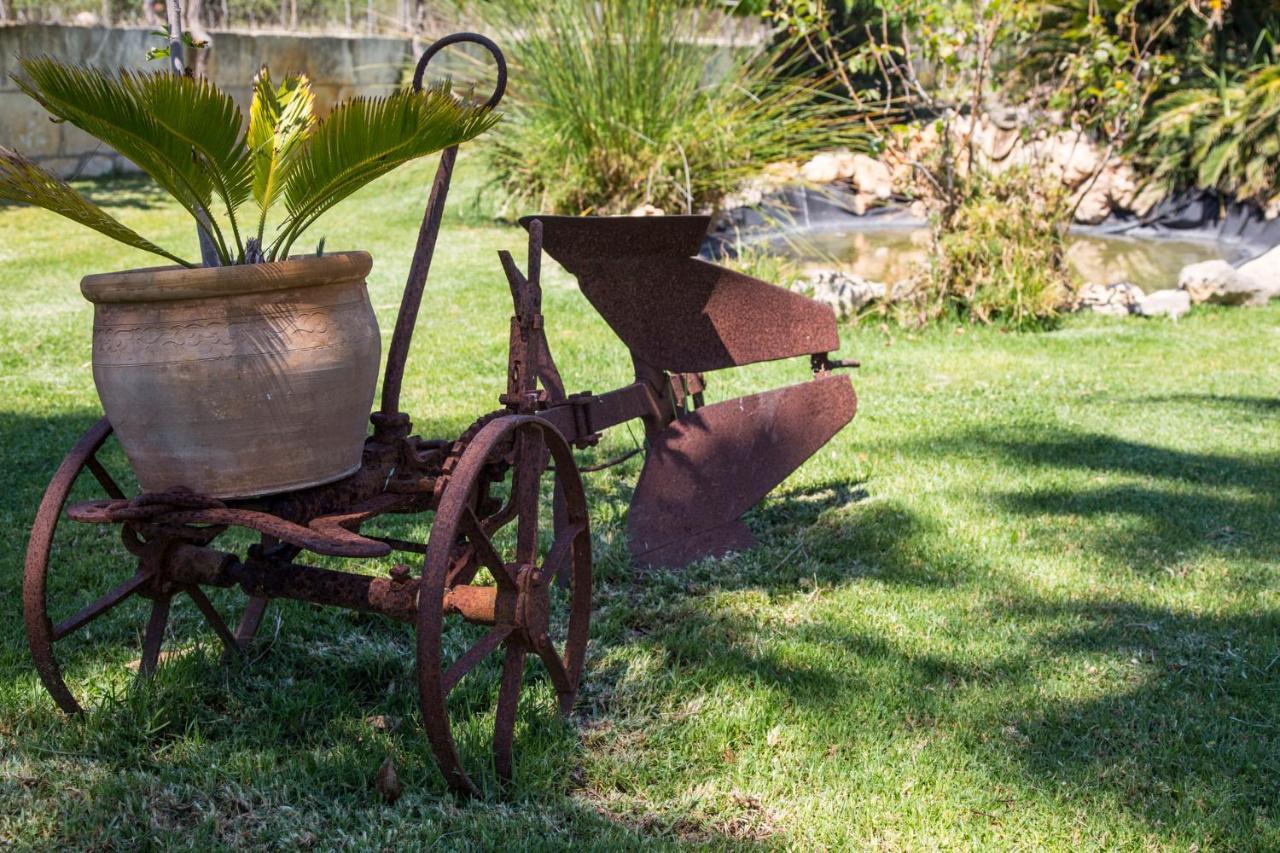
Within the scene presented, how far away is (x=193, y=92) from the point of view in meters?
2.07

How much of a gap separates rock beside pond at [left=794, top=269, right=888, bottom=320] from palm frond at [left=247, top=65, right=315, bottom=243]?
5385 mm

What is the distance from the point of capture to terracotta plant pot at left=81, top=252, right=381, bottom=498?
209 centimetres

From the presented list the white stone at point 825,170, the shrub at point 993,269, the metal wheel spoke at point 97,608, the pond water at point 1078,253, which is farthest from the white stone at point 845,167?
the metal wheel spoke at point 97,608

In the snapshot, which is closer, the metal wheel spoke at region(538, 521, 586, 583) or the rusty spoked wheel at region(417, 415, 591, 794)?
the rusty spoked wheel at region(417, 415, 591, 794)

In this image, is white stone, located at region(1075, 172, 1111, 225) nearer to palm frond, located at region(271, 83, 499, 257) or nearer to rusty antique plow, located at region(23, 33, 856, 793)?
rusty antique plow, located at region(23, 33, 856, 793)

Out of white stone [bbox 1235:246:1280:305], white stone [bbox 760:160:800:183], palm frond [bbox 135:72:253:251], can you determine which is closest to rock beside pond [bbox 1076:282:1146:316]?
white stone [bbox 1235:246:1280:305]

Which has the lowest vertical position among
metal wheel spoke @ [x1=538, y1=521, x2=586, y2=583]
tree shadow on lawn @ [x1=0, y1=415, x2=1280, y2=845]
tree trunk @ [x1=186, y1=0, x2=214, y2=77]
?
tree shadow on lawn @ [x1=0, y1=415, x2=1280, y2=845]

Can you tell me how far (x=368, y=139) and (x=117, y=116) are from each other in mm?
426

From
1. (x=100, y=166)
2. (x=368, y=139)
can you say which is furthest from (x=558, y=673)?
(x=100, y=166)

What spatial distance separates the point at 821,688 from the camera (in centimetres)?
284

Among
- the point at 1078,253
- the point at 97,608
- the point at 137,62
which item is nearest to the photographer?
the point at 97,608

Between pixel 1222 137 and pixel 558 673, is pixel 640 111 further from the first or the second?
pixel 558 673

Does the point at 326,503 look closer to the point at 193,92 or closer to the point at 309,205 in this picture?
the point at 309,205

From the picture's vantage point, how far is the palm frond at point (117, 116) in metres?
1.95
